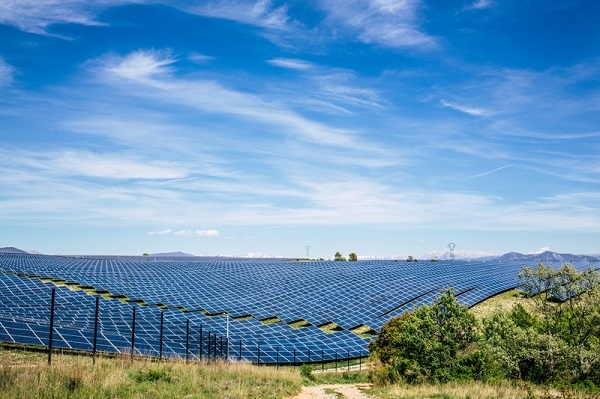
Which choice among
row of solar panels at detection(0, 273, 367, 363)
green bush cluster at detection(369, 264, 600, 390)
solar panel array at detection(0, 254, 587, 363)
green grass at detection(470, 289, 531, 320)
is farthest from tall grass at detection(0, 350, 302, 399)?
green grass at detection(470, 289, 531, 320)

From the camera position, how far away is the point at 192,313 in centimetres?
3922

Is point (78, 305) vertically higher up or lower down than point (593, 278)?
lower down

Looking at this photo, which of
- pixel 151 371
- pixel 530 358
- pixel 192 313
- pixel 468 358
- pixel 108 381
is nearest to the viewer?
pixel 108 381

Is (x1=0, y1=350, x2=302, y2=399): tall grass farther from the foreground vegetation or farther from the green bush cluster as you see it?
the green bush cluster

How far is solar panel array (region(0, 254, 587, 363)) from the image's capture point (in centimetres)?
2545

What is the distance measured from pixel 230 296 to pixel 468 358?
3190 centimetres

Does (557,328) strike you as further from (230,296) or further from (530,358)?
(230,296)

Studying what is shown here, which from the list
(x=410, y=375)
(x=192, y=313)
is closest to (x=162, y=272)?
(x=192, y=313)

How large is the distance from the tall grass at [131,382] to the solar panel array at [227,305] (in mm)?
6360

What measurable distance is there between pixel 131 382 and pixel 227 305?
105 ft

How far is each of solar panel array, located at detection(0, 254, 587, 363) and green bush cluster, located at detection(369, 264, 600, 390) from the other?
10984 millimetres

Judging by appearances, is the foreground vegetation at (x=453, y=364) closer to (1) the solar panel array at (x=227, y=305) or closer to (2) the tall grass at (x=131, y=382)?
(2) the tall grass at (x=131, y=382)

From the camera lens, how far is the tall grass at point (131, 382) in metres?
10.5

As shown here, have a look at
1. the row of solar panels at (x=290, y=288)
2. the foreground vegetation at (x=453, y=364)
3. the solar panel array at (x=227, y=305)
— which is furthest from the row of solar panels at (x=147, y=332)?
the row of solar panels at (x=290, y=288)
